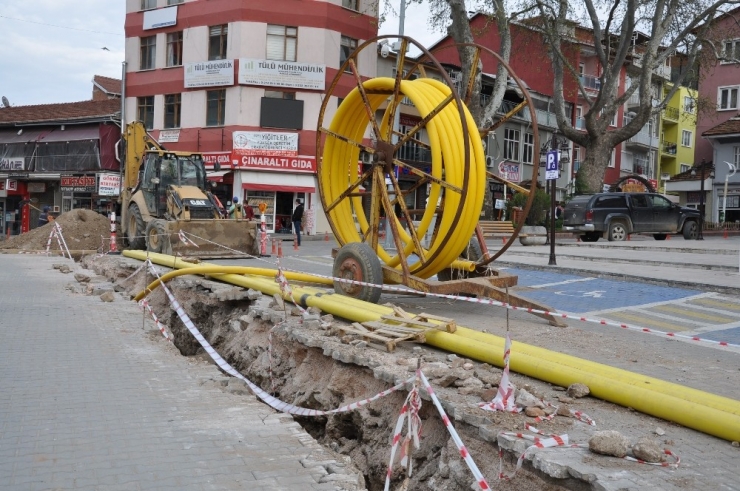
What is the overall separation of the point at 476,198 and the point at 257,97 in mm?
28501

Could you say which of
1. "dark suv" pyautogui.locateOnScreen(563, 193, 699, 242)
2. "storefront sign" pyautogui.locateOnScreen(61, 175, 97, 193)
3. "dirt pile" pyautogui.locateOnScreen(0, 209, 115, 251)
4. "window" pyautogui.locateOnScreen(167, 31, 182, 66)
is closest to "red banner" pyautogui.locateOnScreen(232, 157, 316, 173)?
"window" pyautogui.locateOnScreen(167, 31, 182, 66)

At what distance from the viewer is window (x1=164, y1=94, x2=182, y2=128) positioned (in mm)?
38500

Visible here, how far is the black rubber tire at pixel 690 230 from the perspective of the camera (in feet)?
96.1

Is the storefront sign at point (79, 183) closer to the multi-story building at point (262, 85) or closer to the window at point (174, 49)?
the multi-story building at point (262, 85)

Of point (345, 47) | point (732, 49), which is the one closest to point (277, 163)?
point (345, 47)

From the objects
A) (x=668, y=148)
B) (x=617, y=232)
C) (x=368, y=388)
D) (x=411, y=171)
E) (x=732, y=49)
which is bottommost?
(x=368, y=388)

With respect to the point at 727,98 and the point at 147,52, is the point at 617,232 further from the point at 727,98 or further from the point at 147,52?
the point at 727,98

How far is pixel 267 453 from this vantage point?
5.17 meters

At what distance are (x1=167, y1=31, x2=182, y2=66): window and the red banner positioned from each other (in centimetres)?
706

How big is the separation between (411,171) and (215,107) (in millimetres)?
28928

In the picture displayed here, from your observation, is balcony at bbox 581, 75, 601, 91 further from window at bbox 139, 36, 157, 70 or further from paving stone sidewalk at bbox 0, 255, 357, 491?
paving stone sidewalk at bbox 0, 255, 357, 491

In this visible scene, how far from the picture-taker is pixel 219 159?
36031mm

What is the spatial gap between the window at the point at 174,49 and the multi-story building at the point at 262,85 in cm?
14

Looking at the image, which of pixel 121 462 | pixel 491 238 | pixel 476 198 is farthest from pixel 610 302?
pixel 491 238
